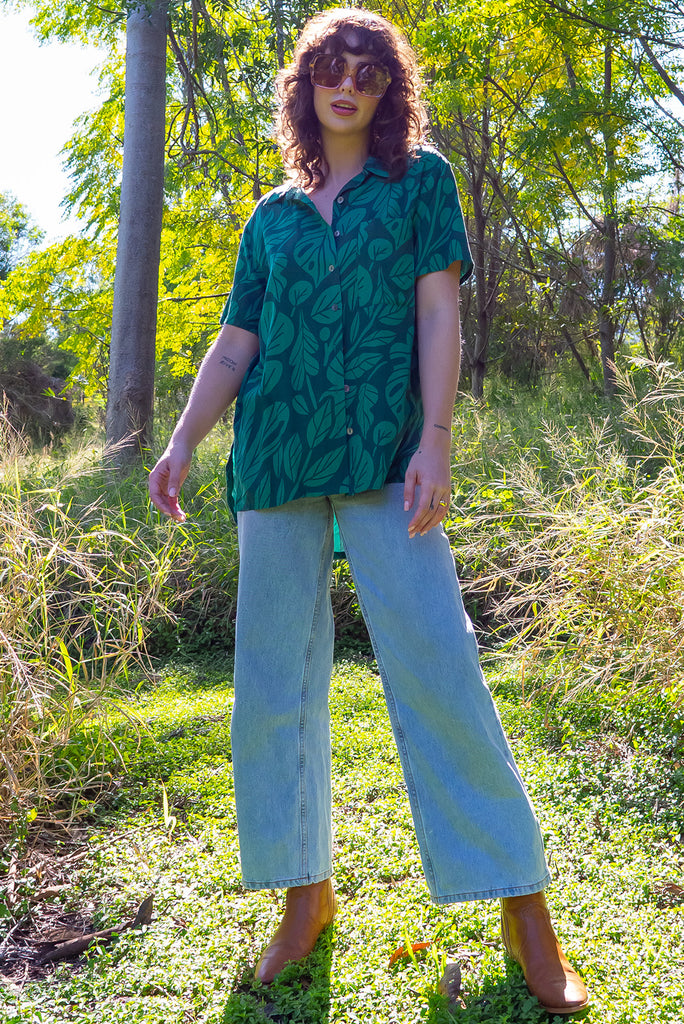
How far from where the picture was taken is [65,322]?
13891 mm

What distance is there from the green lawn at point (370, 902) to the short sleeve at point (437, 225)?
1490 millimetres

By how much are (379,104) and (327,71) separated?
14 centimetres

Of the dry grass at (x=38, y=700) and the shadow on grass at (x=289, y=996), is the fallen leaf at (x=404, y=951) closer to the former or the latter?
the shadow on grass at (x=289, y=996)

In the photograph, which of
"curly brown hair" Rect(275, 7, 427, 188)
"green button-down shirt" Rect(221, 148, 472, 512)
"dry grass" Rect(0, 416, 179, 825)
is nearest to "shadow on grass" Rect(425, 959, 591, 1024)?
"green button-down shirt" Rect(221, 148, 472, 512)

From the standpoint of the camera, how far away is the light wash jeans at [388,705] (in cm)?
170

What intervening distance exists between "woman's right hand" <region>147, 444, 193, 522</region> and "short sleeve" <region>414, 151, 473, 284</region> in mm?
664

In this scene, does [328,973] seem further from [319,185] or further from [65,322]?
[65,322]

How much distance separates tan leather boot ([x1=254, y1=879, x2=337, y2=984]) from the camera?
1.87m

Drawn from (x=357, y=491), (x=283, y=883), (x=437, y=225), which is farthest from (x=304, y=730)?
(x=437, y=225)

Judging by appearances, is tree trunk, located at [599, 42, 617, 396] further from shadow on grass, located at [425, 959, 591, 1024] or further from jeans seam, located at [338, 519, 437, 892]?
shadow on grass, located at [425, 959, 591, 1024]

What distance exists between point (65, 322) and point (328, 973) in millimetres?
13459

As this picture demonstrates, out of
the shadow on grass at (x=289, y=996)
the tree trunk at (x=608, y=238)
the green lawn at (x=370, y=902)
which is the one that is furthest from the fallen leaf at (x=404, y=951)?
the tree trunk at (x=608, y=238)

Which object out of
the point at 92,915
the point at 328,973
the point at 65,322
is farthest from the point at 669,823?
the point at 65,322

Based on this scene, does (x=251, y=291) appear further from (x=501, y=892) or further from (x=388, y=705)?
(x=501, y=892)
